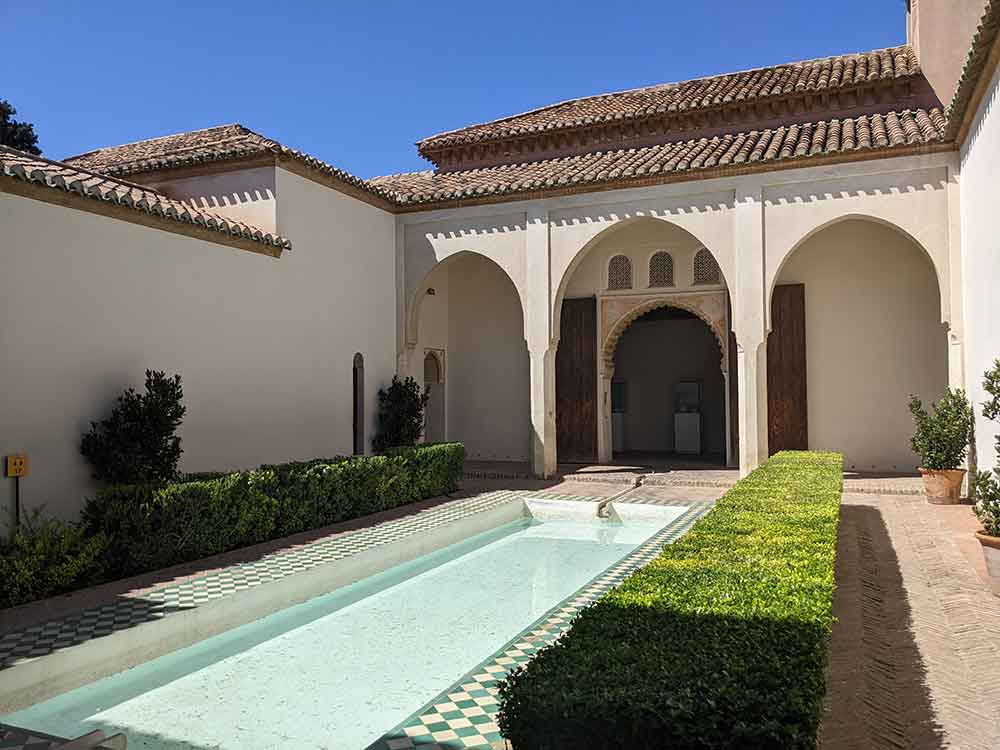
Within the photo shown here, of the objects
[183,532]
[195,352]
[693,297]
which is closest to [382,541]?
[183,532]

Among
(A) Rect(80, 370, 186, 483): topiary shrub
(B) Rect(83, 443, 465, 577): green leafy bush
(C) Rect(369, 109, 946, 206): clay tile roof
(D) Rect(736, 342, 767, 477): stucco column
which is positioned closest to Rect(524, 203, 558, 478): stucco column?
(C) Rect(369, 109, 946, 206): clay tile roof

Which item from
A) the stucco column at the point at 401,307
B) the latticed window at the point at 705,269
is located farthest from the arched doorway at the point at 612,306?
the stucco column at the point at 401,307

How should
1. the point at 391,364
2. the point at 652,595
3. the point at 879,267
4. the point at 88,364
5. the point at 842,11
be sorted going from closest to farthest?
1. the point at 652,595
2. the point at 88,364
3. the point at 842,11
4. the point at 879,267
5. the point at 391,364

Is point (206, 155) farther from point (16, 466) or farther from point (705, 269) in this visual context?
point (705, 269)

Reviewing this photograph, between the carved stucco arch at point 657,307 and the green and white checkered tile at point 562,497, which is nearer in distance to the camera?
the green and white checkered tile at point 562,497

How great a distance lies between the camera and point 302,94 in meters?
14.8

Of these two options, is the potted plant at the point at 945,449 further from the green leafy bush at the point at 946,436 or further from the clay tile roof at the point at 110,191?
the clay tile roof at the point at 110,191

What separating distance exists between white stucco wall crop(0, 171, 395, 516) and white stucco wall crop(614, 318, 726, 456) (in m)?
7.45

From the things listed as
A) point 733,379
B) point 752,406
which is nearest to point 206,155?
point 752,406

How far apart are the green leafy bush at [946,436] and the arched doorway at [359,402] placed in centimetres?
848

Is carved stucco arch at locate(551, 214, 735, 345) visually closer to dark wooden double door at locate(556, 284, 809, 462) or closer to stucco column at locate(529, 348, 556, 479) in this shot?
stucco column at locate(529, 348, 556, 479)

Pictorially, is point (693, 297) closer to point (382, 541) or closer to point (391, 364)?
point (391, 364)

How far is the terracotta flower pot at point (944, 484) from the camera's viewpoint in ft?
33.7

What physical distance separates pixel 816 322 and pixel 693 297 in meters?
2.18
